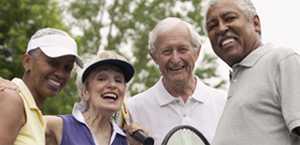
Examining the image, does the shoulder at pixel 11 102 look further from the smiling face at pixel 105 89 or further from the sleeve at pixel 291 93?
the sleeve at pixel 291 93

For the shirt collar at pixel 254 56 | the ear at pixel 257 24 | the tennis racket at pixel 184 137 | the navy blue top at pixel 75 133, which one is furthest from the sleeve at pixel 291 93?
the navy blue top at pixel 75 133

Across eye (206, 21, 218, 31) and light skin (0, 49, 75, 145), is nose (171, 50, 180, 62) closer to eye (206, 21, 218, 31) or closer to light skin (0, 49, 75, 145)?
light skin (0, 49, 75, 145)

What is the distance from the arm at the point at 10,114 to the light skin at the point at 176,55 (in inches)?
75.4

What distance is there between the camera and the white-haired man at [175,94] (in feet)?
18.9

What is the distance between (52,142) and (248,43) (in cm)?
172

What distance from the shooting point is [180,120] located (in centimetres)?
582

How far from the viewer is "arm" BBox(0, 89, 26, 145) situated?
157 inches

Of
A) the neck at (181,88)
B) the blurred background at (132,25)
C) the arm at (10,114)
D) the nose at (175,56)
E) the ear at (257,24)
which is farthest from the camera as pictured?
the blurred background at (132,25)

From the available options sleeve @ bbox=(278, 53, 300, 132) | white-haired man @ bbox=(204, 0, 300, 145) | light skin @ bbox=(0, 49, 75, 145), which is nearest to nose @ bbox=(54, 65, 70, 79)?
light skin @ bbox=(0, 49, 75, 145)

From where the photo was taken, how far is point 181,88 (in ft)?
19.5

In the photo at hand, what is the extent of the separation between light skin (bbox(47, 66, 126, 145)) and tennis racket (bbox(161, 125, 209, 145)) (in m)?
0.51

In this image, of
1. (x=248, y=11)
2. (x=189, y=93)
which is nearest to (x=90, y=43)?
(x=189, y=93)

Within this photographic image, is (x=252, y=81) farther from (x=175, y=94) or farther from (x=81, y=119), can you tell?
(x=175, y=94)

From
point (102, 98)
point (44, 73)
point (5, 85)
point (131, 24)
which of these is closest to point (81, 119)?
point (102, 98)
